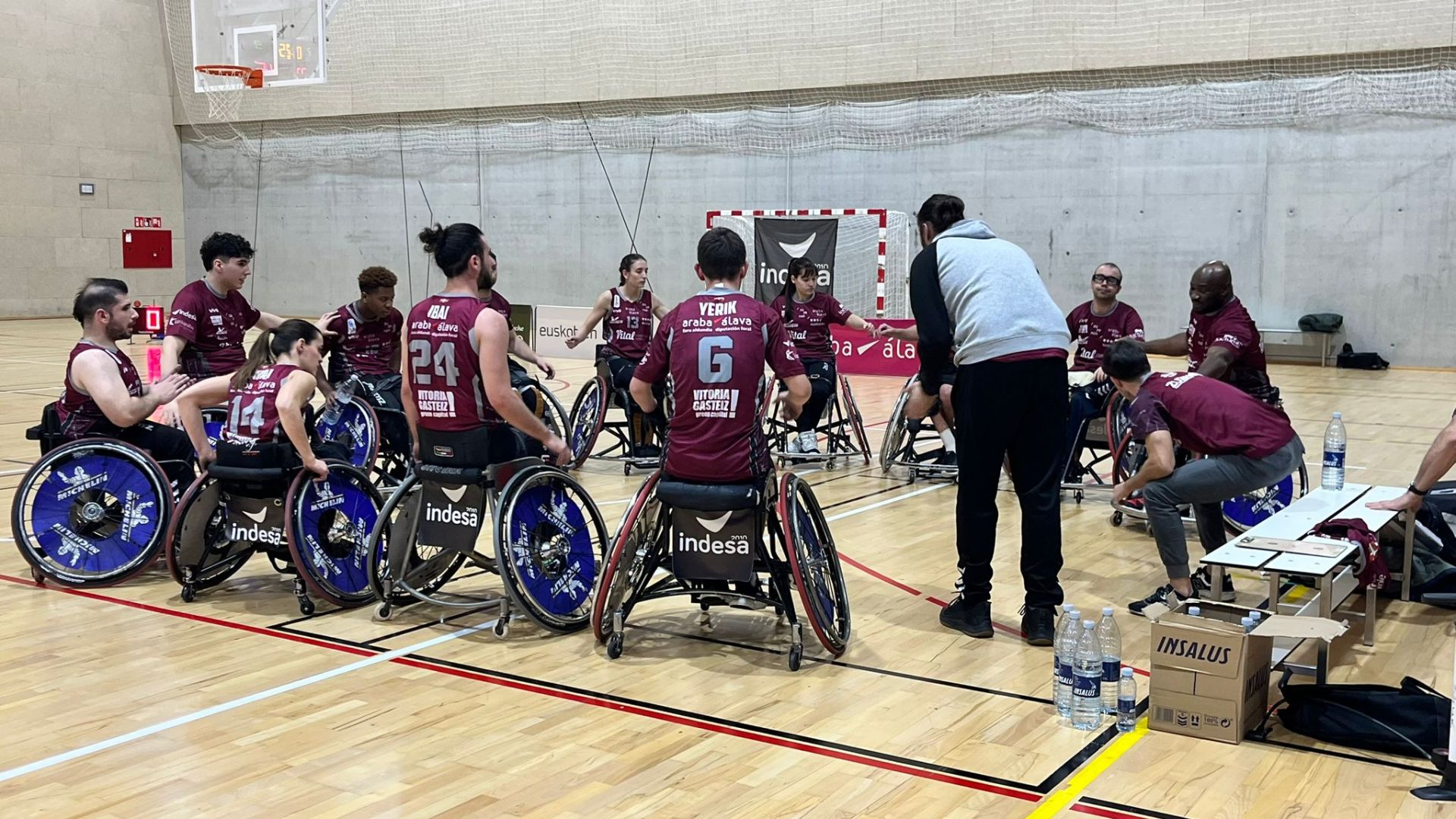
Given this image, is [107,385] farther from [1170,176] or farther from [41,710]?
[1170,176]

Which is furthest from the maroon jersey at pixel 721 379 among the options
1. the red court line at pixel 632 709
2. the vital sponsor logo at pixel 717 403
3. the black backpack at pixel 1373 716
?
the black backpack at pixel 1373 716

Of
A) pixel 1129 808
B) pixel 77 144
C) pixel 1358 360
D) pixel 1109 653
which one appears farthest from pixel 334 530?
pixel 77 144

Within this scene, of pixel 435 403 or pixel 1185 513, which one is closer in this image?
pixel 435 403

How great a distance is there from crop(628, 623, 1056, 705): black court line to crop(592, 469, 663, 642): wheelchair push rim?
1.17 ft

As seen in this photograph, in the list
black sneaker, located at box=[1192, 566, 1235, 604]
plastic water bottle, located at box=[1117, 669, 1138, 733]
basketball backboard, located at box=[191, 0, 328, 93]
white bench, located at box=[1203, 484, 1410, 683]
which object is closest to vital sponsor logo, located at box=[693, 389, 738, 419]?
plastic water bottle, located at box=[1117, 669, 1138, 733]

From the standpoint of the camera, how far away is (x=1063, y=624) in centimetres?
421

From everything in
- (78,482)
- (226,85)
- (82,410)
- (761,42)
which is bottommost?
(78,482)

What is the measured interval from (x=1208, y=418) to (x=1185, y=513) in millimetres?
1997

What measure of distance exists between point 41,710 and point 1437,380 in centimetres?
1547

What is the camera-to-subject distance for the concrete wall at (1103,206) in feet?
53.6

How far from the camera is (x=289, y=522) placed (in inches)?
207

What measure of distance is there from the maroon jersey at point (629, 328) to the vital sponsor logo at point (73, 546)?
4.30m

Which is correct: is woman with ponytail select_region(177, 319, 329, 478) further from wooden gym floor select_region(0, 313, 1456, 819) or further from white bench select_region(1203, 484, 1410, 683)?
white bench select_region(1203, 484, 1410, 683)

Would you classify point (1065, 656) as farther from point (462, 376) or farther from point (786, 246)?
point (786, 246)
